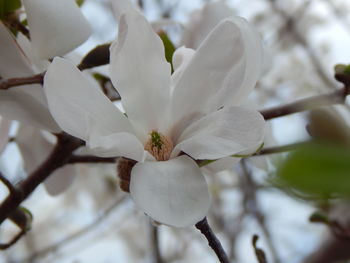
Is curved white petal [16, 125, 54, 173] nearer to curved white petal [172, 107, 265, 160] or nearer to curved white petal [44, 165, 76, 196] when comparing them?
curved white petal [44, 165, 76, 196]

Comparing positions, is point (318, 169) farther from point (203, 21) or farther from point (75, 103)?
point (203, 21)

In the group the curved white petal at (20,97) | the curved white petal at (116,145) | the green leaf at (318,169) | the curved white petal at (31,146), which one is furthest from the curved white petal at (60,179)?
the green leaf at (318,169)

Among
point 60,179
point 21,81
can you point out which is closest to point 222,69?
point 21,81

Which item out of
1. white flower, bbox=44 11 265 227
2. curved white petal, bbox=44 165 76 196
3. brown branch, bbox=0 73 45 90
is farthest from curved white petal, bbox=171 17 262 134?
curved white petal, bbox=44 165 76 196

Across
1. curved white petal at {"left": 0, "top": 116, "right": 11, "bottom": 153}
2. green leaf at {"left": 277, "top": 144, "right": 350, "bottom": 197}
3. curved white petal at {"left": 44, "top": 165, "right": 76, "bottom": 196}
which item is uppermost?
green leaf at {"left": 277, "top": 144, "right": 350, "bottom": 197}

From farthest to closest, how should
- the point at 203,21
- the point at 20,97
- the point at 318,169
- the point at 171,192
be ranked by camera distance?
1. the point at 203,21
2. the point at 20,97
3. the point at 171,192
4. the point at 318,169

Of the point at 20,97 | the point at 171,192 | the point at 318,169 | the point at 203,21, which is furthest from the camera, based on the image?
the point at 203,21
